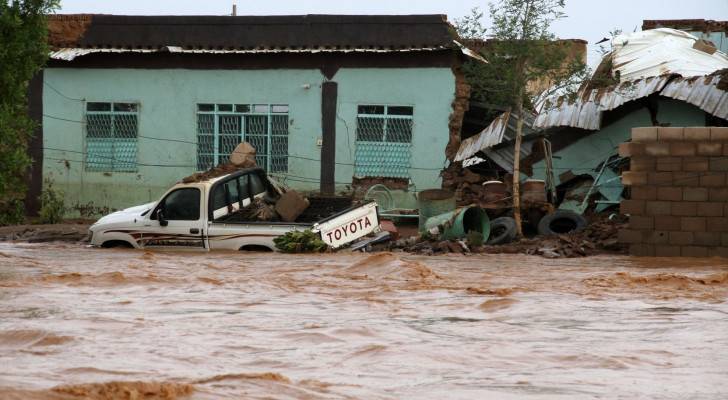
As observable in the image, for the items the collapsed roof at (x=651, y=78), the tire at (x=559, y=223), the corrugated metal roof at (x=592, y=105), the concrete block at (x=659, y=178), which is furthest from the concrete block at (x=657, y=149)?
the corrugated metal roof at (x=592, y=105)

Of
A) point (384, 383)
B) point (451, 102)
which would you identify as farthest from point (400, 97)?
point (384, 383)

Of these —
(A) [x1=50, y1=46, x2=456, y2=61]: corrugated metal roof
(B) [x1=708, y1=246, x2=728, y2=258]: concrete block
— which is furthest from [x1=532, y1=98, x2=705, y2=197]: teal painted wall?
(B) [x1=708, y1=246, x2=728, y2=258]: concrete block

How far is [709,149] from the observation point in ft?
55.3

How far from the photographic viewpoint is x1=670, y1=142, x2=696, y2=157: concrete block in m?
16.9

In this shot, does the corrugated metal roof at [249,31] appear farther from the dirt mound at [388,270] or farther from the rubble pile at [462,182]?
the dirt mound at [388,270]

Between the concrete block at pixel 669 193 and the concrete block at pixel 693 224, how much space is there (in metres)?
0.32

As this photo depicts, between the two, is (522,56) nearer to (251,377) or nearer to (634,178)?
(634,178)

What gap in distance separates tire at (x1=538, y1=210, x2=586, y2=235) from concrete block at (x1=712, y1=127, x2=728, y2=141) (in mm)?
3499

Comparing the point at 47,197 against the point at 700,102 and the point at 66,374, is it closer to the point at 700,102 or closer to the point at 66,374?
the point at 700,102

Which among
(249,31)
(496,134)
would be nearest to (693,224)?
(496,134)

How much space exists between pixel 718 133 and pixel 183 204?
775cm

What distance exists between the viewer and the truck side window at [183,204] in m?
16.8

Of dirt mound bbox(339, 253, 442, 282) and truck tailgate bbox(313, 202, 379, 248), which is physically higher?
truck tailgate bbox(313, 202, 379, 248)

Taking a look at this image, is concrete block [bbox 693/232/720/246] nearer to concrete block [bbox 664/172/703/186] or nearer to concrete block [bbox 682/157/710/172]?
concrete block [bbox 664/172/703/186]
